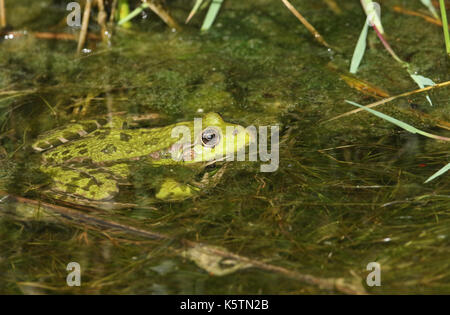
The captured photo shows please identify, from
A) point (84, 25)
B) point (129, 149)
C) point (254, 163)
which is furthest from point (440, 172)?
point (84, 25)

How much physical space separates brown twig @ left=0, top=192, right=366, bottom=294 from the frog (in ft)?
0.77

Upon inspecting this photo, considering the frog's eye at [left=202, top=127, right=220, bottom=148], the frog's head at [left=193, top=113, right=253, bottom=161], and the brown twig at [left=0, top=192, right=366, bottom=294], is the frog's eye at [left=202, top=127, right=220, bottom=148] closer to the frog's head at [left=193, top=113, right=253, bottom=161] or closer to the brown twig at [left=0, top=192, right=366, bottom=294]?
the frog's head at [left=193, top=113, right=253, bottom=161]

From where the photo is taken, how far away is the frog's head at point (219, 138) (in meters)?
3.03

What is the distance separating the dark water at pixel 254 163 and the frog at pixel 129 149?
0.43 feet

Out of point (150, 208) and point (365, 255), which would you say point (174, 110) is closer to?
point (150, 208)

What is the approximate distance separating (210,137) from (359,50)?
3.46ft

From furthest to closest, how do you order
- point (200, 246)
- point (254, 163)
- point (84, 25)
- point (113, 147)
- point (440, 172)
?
Result: 1. point (84, 25)
2. point (113, 147)
3. point (254, 163)
4. point (440, 172)
5. point (200, 246)

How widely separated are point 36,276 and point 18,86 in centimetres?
185

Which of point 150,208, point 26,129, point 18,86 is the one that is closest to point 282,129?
point 150,208

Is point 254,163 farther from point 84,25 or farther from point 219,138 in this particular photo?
point 84,25

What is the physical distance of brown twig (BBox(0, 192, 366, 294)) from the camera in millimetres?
2076

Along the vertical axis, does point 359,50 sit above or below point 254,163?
above

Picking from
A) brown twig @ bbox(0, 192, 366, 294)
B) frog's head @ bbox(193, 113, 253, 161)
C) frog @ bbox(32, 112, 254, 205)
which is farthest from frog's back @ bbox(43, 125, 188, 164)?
brown twig @ bbox(0, 192, 366, 294)

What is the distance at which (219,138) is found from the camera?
9.97 feet
